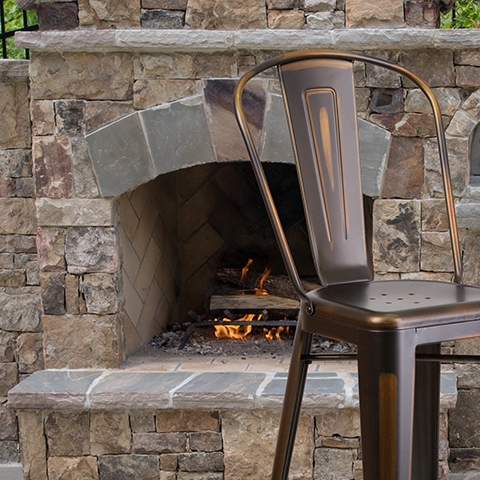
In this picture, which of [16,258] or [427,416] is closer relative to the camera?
[427,416]

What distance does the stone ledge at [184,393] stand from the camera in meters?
2.17

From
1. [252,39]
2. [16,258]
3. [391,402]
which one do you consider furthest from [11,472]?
[391,402]

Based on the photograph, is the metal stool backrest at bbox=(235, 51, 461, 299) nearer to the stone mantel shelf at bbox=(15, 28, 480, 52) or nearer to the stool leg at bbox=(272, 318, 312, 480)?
the stool leg at bbox=(272, 318, 312, 480)

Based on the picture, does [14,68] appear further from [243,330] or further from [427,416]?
[427,416]

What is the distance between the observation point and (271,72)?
235cm

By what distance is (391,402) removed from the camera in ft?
3.72

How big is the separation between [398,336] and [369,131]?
1.32m

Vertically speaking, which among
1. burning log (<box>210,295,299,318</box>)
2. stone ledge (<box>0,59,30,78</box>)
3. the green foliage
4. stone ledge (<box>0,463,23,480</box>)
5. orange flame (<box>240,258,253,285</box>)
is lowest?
stone ledge (<box>0,463,23,480</box>)

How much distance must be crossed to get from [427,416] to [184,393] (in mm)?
921

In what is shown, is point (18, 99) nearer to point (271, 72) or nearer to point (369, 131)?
point (271, 72)

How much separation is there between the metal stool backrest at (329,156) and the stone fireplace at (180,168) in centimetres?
82

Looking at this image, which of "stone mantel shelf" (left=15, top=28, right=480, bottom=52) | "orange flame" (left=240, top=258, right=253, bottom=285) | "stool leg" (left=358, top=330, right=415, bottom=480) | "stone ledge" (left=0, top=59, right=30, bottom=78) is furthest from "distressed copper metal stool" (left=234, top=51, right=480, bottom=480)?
"orange flame" (left=240, top=258, right=253, bottom=285)

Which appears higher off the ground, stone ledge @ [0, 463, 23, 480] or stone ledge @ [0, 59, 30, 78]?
stone ledge @ [0, 59, 30, 78]

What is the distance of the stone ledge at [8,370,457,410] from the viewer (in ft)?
7.13
